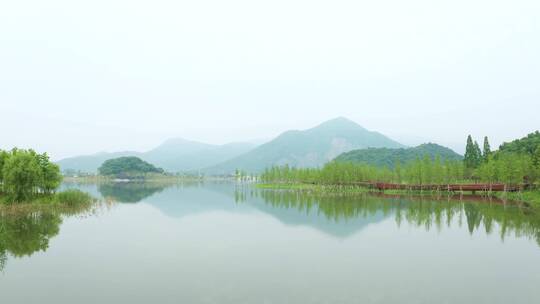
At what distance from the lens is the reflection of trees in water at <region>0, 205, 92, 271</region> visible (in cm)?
2980

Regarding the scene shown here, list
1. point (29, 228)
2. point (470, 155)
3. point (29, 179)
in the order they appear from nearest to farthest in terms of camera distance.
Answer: point (29, 228)
point (29, 179)
point (470, 155)

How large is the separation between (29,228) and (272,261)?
28029 millimetres

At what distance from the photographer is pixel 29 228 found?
39.0 metres

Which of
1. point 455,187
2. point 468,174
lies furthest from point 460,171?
point 468,174

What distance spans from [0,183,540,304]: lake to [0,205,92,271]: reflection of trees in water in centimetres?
12

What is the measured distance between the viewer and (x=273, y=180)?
179625 mm

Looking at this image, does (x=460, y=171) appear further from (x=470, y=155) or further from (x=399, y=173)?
(x=470, y=155)

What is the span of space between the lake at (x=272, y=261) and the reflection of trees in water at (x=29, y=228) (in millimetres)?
119

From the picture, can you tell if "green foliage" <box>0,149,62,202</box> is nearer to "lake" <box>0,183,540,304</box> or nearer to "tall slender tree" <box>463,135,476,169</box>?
"lake" <box>0,183,540,304</box>

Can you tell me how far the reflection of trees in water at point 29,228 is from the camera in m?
29.8

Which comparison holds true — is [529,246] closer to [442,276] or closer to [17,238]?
[442,276]

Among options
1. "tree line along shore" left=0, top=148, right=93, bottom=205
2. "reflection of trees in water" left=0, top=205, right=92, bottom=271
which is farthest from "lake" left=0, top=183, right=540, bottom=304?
"tree line along shore" left=0, top=148, right=93, bottom=205

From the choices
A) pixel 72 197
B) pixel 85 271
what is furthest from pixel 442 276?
pixel 72 197

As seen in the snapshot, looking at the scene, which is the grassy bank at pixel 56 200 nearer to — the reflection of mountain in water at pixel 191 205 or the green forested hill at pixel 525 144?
the reflection of mountain in water at pixel 191 205
